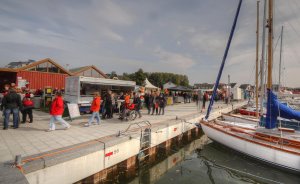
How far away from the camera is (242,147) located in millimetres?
9367

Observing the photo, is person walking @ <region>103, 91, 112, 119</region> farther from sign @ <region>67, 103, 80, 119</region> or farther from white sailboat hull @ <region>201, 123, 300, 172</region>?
white sailboat hull @ <region>201, 123, 300, 172</region>

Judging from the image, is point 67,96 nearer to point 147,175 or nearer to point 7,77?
point 147,175

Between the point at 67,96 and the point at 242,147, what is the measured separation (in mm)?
12477

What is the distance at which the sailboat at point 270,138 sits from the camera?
25.8 feet

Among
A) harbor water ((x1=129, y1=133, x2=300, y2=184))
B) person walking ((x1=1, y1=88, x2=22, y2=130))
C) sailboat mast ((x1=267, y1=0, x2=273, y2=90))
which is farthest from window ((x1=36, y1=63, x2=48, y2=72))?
sailboat mast ((x1=267, y1=0, x2=273, y2=90))

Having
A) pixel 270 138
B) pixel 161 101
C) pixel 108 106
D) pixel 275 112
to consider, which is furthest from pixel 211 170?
pixel 161 101

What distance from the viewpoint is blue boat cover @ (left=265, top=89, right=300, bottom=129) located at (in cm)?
901

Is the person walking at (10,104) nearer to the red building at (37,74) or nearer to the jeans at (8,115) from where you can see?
the jeans at (8,115)

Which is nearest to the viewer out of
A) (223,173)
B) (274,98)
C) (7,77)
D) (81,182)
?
(81,182)

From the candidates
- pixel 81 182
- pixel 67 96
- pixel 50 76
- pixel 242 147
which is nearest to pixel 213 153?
pixel 242 147

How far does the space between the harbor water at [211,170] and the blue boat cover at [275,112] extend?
204 centimetres

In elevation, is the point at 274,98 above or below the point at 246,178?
above

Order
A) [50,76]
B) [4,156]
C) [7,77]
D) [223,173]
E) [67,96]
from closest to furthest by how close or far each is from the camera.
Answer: [4,156] → [223,173] → [67,96] → [7,77] → [50,76]

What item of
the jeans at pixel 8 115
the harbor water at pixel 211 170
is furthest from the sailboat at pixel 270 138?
the jeans at pixel 8 115
